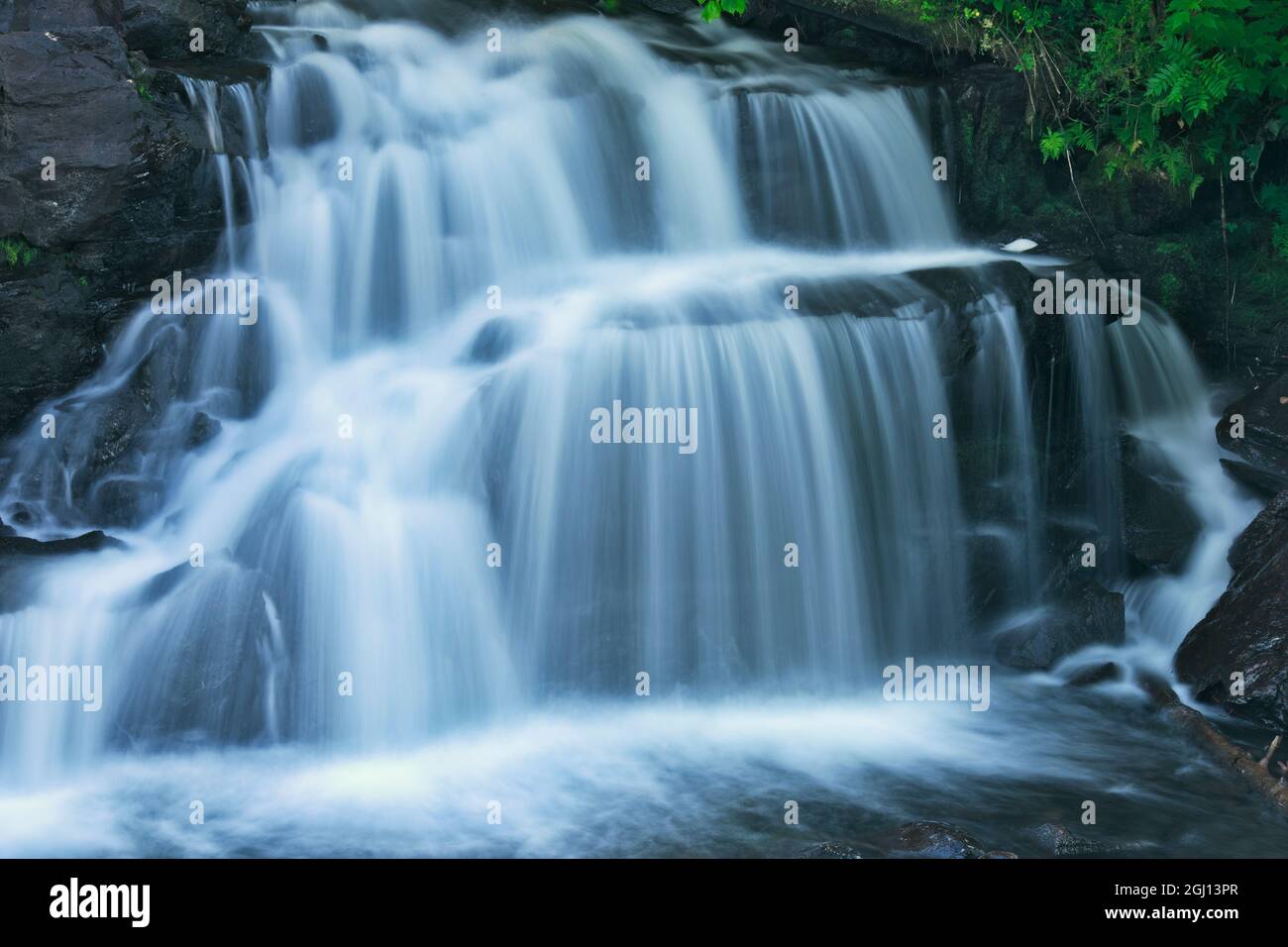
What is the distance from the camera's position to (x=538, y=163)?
10.1m

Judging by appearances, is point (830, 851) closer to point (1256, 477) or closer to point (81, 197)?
point (1256, 477)

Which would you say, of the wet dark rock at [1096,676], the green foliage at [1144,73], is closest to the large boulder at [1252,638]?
the wet dark rock at [1096,676]

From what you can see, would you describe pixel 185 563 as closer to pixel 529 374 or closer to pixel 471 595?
pixel 471 595

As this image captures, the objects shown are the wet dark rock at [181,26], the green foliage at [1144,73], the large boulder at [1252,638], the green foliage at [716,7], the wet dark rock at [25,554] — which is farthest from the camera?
the green foliage at [716,7]

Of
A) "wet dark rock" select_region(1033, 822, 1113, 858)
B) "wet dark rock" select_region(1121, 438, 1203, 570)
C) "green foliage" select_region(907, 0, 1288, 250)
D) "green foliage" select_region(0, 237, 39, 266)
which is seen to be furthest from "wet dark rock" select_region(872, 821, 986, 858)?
"green foliage" select_region(907, 0, 1288, 250)

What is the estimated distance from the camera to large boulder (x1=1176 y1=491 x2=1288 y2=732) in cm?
775

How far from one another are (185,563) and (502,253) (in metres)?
3.37

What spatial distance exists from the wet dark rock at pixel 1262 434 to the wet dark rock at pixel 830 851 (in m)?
4.76

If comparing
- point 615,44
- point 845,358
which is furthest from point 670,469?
point 615,44

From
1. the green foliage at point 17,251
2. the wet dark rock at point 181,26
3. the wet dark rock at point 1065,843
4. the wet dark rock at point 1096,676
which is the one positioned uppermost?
the wet dark rock at point 181,26

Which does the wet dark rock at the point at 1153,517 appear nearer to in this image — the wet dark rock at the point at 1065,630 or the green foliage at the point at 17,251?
the wet dark rock at the point at 1065,630

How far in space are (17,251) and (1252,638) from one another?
24.9 ft

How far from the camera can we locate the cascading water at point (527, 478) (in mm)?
7121
